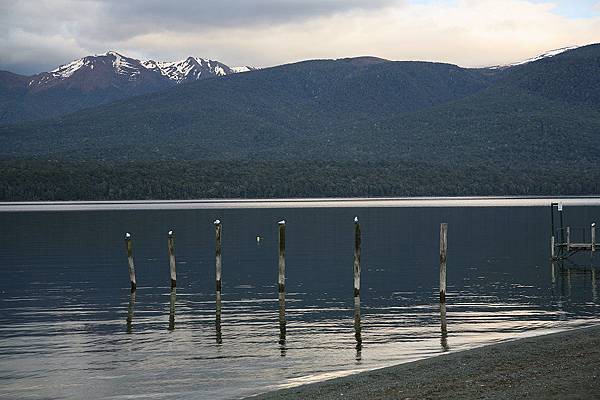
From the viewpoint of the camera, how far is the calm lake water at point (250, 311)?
26.1 metres

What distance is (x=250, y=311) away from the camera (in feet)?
126

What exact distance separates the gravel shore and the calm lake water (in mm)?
2143

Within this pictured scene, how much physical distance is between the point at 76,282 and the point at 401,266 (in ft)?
64.6

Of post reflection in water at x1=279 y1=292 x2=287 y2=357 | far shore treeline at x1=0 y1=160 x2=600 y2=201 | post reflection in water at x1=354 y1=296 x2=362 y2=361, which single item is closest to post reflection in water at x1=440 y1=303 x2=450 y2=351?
post reflection in water at x1=354 y1=296 x2=362 y2=361

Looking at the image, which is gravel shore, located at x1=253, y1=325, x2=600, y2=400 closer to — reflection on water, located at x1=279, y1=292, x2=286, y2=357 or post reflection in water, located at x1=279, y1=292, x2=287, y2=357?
post reflection in water, located at x1=279, y1=292, x2=287, y2=357

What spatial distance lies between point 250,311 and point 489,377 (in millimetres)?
18044

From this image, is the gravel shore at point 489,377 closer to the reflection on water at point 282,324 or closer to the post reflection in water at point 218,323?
the reflection on water at point 282,324

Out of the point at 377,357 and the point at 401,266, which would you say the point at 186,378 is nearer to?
the point at 377,357

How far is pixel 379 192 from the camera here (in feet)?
648

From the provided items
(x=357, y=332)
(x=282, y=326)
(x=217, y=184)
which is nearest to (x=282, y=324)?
(x=282, y=326)

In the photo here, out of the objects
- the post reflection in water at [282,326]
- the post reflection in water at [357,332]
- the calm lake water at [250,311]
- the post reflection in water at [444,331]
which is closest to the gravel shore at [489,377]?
the calm lake water at [250,311]

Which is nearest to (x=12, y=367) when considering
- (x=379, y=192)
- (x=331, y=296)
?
(x=331, y=296)

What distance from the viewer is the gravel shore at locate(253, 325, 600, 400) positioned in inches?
770

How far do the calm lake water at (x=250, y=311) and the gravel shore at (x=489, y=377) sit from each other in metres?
2.14
